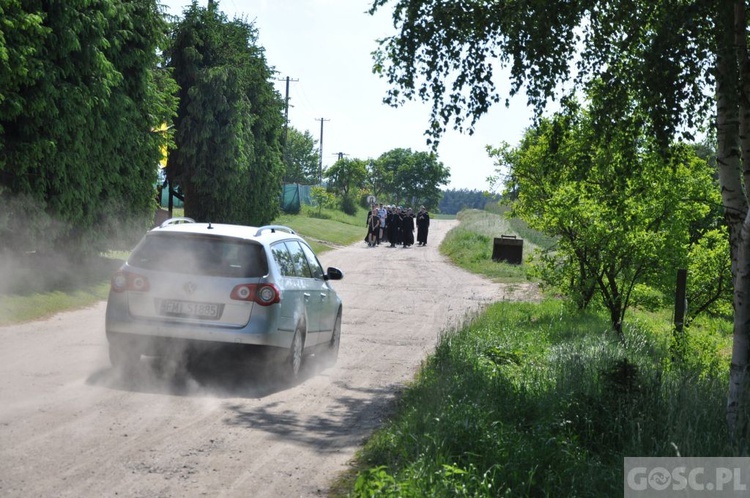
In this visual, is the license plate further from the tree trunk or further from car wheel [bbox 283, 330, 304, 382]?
the tree trunk

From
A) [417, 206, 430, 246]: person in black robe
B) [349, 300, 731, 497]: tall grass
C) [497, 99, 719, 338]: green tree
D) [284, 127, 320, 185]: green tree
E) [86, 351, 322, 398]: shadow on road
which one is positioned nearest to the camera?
[349, 300, 731, 497]: tall grass

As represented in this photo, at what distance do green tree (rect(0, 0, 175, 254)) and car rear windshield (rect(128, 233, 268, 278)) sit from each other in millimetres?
6452

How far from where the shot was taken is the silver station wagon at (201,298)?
944cm

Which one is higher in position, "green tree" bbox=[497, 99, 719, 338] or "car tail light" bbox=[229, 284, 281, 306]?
"green tree" bbox=[497, 99, 719, 338]

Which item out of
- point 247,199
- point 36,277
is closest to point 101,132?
point 36,277

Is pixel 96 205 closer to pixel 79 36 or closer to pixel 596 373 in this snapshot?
pixel 79 36

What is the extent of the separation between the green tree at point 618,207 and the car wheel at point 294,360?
4.79m

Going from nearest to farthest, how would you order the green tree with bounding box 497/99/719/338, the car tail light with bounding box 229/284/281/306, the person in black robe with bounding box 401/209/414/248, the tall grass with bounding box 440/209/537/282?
the car tail light with bounding box 229/284/281/306
the green tree with bounding box 497/99/719/338
the tall grass with bounding box 440/209/537/282
the person in black robe with bounding box 401/209/414/248

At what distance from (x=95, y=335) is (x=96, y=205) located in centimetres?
799

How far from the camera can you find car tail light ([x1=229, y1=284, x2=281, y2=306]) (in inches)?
375

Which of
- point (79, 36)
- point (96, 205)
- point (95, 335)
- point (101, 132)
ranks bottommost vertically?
point (95, 335)

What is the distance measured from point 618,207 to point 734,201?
13.5ft

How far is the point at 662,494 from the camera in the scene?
563cm

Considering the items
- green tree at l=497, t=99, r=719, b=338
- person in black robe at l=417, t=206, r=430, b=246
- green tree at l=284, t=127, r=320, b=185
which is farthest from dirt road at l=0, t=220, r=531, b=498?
green tree at l=284, t=127, r=320, b=185
